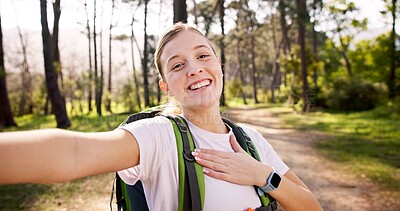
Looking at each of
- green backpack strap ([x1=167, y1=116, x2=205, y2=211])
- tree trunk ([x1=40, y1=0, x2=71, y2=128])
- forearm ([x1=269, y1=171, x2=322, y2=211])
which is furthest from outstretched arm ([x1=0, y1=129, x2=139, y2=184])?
tree trunk ([x1=40, y1=0, x2=71, y2=128])

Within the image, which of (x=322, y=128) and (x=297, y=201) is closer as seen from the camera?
(x=297, y=201)

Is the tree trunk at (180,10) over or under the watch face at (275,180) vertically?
over

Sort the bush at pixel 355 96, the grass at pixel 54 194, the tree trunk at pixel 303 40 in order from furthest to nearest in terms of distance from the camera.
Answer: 1. the bush at pixel 355 96
2. the tree trunk at pixel 303 40
3. the grass at pixel 54 194

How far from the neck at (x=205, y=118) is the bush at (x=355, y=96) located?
1815 centimetres

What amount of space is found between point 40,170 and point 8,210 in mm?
4178

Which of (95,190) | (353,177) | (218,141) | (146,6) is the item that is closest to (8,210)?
(95,190)

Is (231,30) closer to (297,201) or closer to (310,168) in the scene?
(310,168)

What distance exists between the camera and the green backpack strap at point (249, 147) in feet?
4.73

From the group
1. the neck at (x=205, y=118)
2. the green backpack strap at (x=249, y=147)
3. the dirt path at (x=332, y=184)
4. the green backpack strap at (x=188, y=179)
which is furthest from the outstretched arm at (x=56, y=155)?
the dirt path at (x=332, y=184)

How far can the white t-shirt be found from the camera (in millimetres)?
1202

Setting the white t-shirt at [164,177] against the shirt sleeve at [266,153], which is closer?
the white t-shirt at [164,177]

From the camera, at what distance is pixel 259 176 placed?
1.39 meters

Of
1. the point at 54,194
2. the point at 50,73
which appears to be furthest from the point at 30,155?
the point at 50,73

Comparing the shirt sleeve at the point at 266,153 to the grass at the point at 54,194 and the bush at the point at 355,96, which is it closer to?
the grass at the point at 54,194
